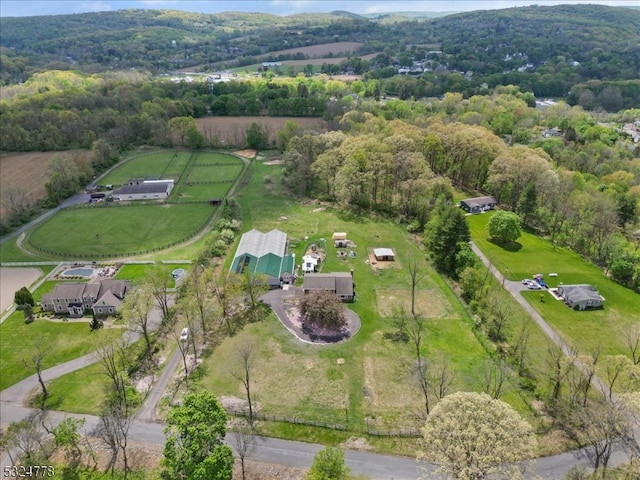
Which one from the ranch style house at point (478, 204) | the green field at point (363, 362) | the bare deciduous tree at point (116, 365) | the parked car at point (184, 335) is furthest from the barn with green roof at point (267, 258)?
the ranch style house at point (478, 204)

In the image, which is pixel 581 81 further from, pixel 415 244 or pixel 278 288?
pixel 278 288

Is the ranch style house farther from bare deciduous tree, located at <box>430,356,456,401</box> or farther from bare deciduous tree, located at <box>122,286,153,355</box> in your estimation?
bare deciduous tree, located at <box>122,286,153,355</box>

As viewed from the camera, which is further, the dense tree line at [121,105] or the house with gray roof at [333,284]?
the dense tree line at [121,105]

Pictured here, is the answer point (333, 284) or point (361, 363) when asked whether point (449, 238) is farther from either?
point (361, 363)

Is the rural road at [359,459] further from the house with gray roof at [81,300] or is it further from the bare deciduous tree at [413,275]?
the bare deciduous tree at [413,275]

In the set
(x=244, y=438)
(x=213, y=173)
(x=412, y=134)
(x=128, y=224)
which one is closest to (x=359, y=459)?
(x=244, y=438)

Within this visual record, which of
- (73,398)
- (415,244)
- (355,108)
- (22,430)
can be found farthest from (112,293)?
(355,108)
